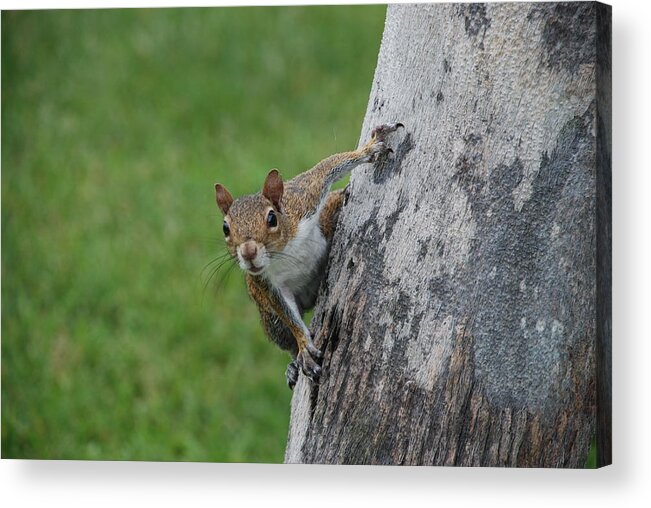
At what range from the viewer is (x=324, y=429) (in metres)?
3.05

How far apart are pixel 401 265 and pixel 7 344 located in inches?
74.8

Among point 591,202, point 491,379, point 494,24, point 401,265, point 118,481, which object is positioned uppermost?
point 494,24

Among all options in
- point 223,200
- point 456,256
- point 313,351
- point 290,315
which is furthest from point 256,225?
point 456,256

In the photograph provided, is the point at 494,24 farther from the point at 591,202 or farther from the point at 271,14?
the point at 271,14

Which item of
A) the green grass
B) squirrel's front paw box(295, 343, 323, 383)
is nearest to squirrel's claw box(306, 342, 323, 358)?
squirrel's front paw box(295, 343, 323, 383)

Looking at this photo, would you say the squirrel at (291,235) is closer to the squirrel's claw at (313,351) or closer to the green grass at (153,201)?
the squirrel's claw at (313,351)

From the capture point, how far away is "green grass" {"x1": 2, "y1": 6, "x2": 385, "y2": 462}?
432 cm

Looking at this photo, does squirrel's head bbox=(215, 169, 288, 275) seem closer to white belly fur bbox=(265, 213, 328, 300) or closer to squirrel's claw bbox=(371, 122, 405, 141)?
white belly fur bbox=(265, 213, 328, 300)

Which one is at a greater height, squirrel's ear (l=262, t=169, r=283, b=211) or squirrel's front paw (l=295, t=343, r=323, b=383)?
squirrel's ear (l=262, t=169, r=283, b=211)

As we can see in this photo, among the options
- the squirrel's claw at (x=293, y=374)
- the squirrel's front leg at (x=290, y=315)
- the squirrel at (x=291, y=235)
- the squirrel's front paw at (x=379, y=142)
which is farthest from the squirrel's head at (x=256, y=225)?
the squirrel's claw at (x=293, y=374)

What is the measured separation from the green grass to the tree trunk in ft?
4.67

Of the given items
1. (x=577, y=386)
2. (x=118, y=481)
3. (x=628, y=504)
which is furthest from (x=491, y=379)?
(x=118, y=481)

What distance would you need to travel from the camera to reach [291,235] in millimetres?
2936

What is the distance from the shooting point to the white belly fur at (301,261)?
297 centimetres
